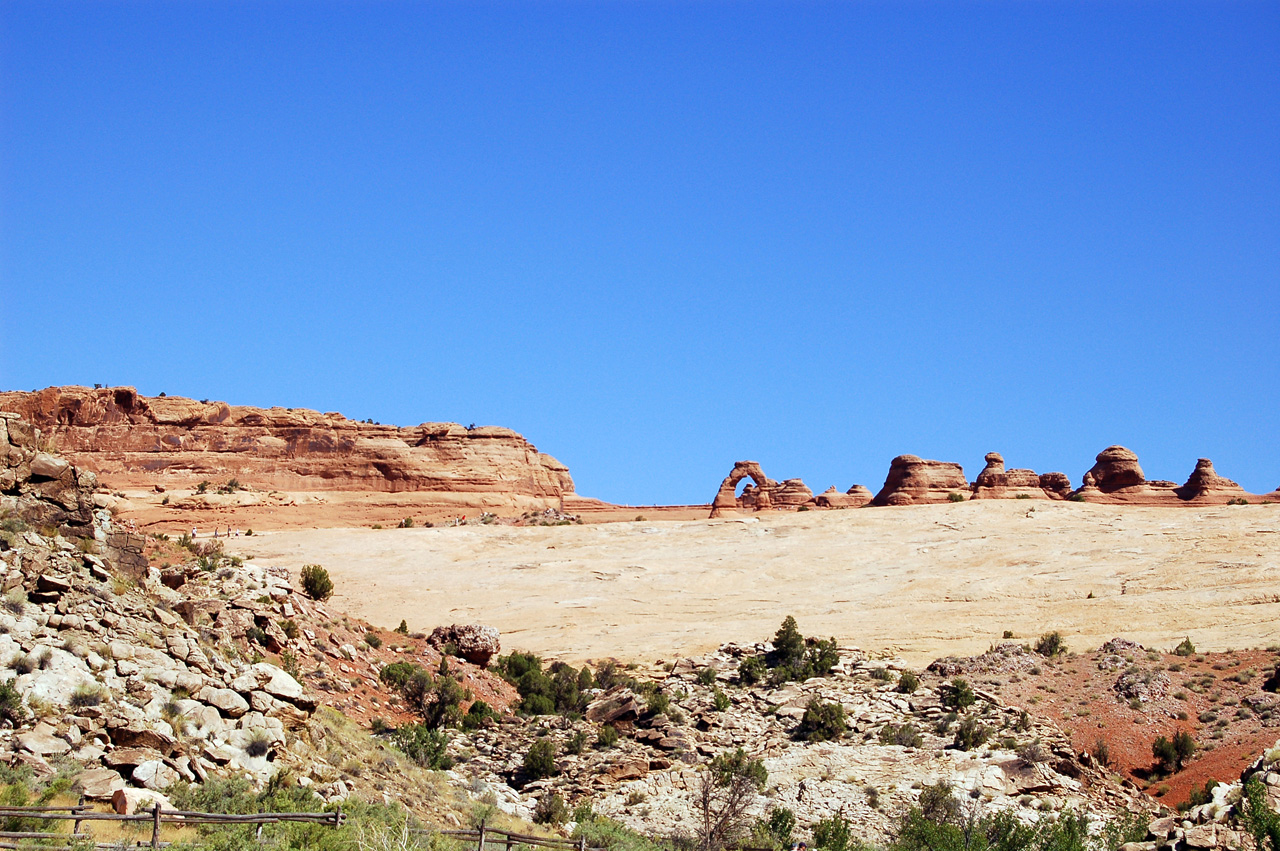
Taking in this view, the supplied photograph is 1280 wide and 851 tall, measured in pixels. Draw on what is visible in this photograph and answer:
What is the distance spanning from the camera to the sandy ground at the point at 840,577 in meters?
38.3

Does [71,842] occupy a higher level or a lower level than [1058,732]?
lower

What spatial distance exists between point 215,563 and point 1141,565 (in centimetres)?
3370

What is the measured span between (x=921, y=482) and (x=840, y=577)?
24495 millimetres

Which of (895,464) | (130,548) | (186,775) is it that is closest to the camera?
(186,775)

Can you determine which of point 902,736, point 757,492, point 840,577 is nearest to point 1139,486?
point 757,492

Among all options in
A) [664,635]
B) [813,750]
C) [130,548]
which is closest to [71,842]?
[130,548]

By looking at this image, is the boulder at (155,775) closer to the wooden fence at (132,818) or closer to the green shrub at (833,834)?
the wooden fence at (132,818)

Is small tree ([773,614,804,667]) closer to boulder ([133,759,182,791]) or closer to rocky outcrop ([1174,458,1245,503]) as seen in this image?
boulder ([133,759,182,791])

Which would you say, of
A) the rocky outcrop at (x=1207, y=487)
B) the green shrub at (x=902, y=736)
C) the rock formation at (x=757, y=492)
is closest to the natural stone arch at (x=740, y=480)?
the rock formation at (x=757, y=492)

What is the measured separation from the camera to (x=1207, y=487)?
68.7m

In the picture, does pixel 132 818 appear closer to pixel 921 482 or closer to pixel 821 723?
pixel 821 723

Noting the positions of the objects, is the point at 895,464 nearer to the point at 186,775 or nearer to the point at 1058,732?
the point at 1058,732

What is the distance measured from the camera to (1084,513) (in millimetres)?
56094

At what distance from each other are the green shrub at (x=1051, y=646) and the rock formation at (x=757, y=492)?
125ft
